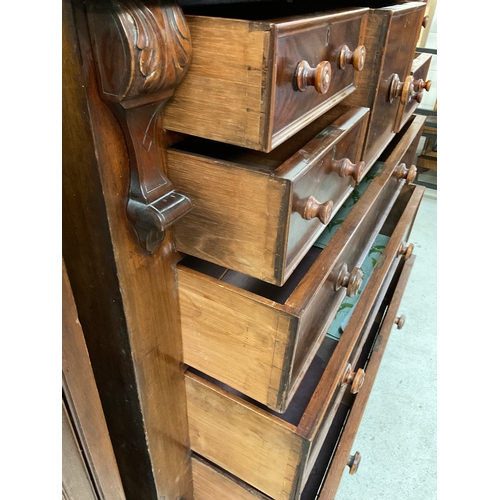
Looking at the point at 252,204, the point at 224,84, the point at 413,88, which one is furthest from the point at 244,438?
the point at 413,88

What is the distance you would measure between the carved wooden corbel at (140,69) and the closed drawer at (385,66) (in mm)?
397

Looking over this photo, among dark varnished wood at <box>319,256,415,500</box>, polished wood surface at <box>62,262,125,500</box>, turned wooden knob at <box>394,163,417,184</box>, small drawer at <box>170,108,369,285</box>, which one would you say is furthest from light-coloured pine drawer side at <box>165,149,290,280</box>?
turned wooden knob at <box>394,163,417,184</box>

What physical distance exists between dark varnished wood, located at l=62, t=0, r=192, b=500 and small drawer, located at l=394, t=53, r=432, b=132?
566 millimetres

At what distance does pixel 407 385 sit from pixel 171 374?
99 centimetres

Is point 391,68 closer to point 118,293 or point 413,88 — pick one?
point 413,88

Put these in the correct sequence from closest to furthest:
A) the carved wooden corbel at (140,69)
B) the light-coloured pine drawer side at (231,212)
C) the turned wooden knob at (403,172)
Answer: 1. the carved wooden corbel at (140,69)
2. the light-coloured pine drawer side at (231,212)
3. the turned wooden knob at (403,172)

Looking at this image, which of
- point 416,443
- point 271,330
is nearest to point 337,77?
point 271,330

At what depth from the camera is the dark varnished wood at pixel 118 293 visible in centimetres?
38

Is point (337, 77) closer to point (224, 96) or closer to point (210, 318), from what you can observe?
point (224, 96)

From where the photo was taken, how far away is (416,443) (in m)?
1.20

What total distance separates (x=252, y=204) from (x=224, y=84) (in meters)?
0.13

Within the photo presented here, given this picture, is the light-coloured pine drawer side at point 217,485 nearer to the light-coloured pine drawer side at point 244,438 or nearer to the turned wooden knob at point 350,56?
the light-coloured pine drawer side at point 244,438

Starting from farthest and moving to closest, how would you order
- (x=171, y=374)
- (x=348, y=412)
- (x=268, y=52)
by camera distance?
(x=348, y=412) < (x=171, y=374) < (x=268, y=52)

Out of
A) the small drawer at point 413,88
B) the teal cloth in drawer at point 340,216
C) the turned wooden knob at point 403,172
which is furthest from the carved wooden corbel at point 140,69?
the turned wooden knob at point 403,172
